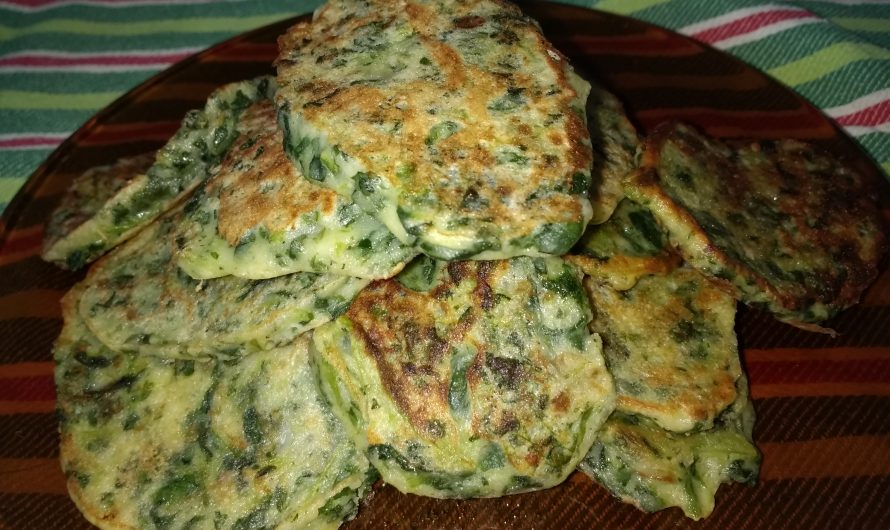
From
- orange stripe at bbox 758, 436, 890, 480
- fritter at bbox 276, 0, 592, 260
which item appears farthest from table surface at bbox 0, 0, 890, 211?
fritter at bbox 276, 0, 592, 260

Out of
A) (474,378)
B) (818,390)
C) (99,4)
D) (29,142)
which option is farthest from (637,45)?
(99,4)

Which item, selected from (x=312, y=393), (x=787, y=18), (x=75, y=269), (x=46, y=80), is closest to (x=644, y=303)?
(x=312, y=393)

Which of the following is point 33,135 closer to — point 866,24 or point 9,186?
point 9,186

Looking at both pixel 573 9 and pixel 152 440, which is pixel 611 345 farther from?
pixel 573 9

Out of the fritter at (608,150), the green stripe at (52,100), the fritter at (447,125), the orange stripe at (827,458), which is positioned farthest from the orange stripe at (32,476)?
the green stripe at (52,100)

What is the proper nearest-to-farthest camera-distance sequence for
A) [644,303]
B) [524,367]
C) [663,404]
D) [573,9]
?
[524,367]
[663,404]
[644,303]
[573,9]

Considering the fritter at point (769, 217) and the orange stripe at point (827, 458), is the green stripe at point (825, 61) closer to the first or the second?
the fritter at point (769, 217)

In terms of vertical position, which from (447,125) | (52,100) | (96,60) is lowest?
(52,100)
